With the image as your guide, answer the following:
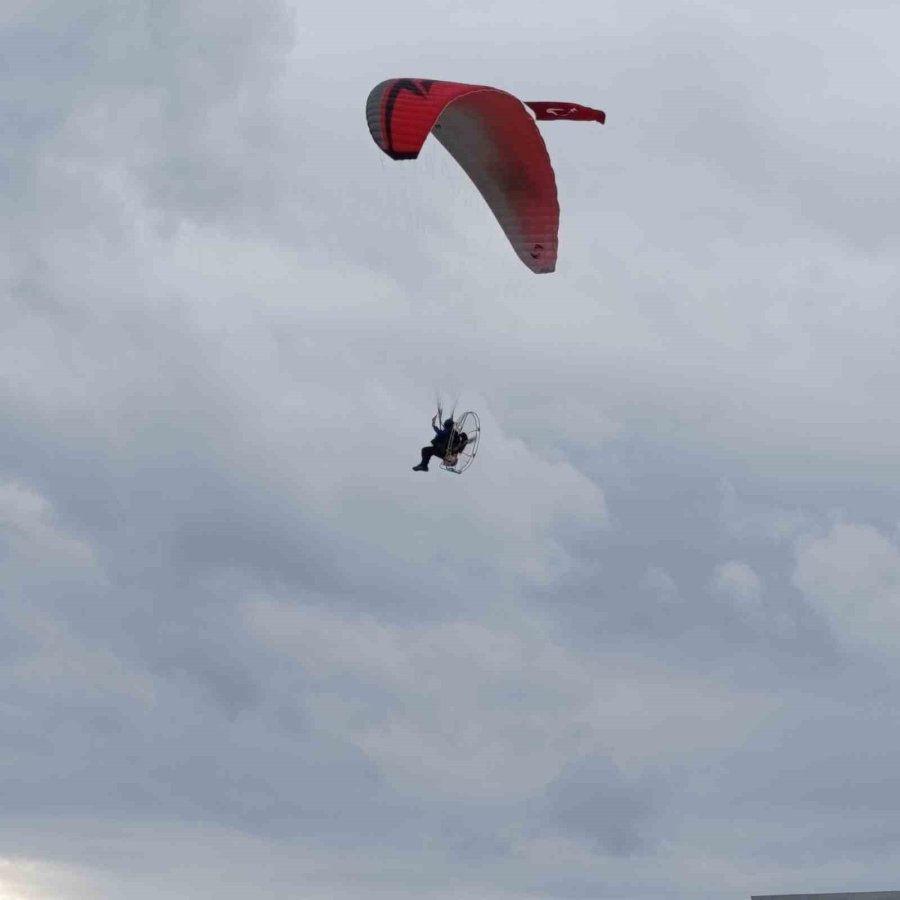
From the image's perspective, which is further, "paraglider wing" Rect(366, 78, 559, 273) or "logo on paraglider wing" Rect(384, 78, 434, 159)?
"paraglider wing" Rect(366, 78, 559, 273)

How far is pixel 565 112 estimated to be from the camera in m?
76.3

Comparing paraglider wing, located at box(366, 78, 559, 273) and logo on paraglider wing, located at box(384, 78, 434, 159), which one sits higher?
paraglider wing, located at box(366, 78, 559, 273)

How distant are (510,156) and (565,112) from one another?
235cm

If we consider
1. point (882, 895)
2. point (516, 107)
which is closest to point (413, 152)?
point (516, 107)

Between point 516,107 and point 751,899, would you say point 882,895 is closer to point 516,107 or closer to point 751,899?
point 751,899

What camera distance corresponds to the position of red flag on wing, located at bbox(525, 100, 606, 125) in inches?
2987

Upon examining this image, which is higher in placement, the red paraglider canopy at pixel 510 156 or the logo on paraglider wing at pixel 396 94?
the red paraglider canopy at pixel 510 156

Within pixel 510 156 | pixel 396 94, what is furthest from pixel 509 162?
pixel 396 94

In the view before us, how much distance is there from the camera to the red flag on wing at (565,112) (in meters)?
75.9

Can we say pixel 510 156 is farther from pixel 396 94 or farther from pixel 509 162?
pixel 396 94

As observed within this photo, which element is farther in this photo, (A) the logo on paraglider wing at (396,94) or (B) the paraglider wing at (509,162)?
(B) the paraglider wing at (509,162)

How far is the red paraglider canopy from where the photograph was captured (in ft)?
245

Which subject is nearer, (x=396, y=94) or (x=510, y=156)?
(x=396, y=94)

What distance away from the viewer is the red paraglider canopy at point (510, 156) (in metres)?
74.8
